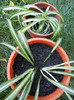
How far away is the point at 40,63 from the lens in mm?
815

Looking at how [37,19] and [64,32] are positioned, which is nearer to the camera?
[37,19]

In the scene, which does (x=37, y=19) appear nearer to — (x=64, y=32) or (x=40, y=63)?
(x=40, y=63)

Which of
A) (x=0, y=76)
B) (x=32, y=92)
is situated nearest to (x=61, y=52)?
(x=32, y=92)

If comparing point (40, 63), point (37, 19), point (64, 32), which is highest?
point (64, 32)

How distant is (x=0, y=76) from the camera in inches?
41.6

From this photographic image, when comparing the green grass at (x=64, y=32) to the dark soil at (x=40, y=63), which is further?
the green grass at (x=64, y=32)

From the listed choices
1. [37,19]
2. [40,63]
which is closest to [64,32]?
[37,19]

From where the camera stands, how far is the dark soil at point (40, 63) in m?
0.75

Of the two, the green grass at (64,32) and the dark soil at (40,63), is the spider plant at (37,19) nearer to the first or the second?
the dark soil at (40,63)

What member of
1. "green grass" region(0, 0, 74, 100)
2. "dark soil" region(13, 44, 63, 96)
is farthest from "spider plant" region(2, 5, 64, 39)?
"green grass" region(0, 0, 74, 100)

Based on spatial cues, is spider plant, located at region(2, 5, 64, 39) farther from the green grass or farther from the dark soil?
the green grass

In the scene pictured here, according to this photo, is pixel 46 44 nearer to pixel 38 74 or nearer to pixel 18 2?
pixel 38 74

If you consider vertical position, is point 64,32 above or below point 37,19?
above

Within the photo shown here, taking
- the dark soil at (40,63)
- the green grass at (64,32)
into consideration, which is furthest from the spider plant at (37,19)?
the green grass at (64,32)
